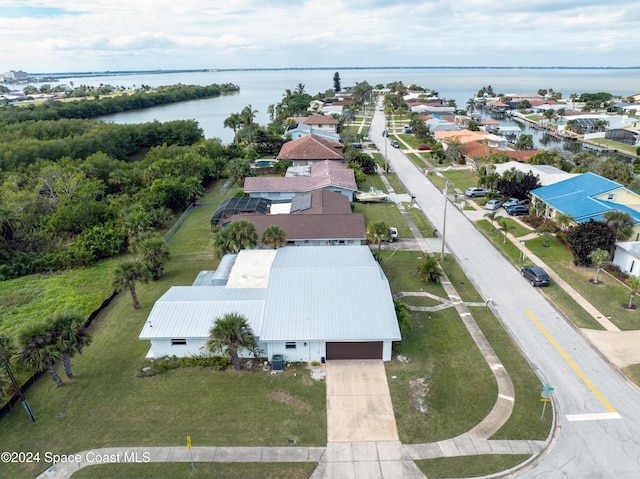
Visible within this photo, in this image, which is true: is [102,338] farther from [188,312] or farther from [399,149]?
[399,149]

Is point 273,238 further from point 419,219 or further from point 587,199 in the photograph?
point 587,199

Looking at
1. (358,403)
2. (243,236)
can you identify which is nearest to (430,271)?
(358,403)

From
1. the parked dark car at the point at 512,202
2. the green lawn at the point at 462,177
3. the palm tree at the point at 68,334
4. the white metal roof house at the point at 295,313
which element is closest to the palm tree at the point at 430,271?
the white metal roof house at the point at 295,313

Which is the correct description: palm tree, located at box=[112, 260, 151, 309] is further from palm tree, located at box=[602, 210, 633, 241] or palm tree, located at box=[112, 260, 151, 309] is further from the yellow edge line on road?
palm tree, located at box=[602, 210, 633, 241]

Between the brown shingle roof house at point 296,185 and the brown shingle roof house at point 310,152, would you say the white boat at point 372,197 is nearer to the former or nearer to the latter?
the brown shingle roof house at point 296,185

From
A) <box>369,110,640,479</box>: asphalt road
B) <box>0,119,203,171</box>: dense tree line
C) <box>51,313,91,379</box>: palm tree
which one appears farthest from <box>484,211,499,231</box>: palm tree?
<box>0,119,203,171</box>: dense tree line

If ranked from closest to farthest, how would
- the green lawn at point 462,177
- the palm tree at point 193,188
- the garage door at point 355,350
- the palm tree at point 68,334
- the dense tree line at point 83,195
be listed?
the palm tree at point 68,334
the garage door at point 355,350
the dense tree line at point 83,195
the palm tree at point 193,188
the green lawn at point 462,177

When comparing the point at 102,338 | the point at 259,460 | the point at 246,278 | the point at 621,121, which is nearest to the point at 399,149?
the point at 621,121
